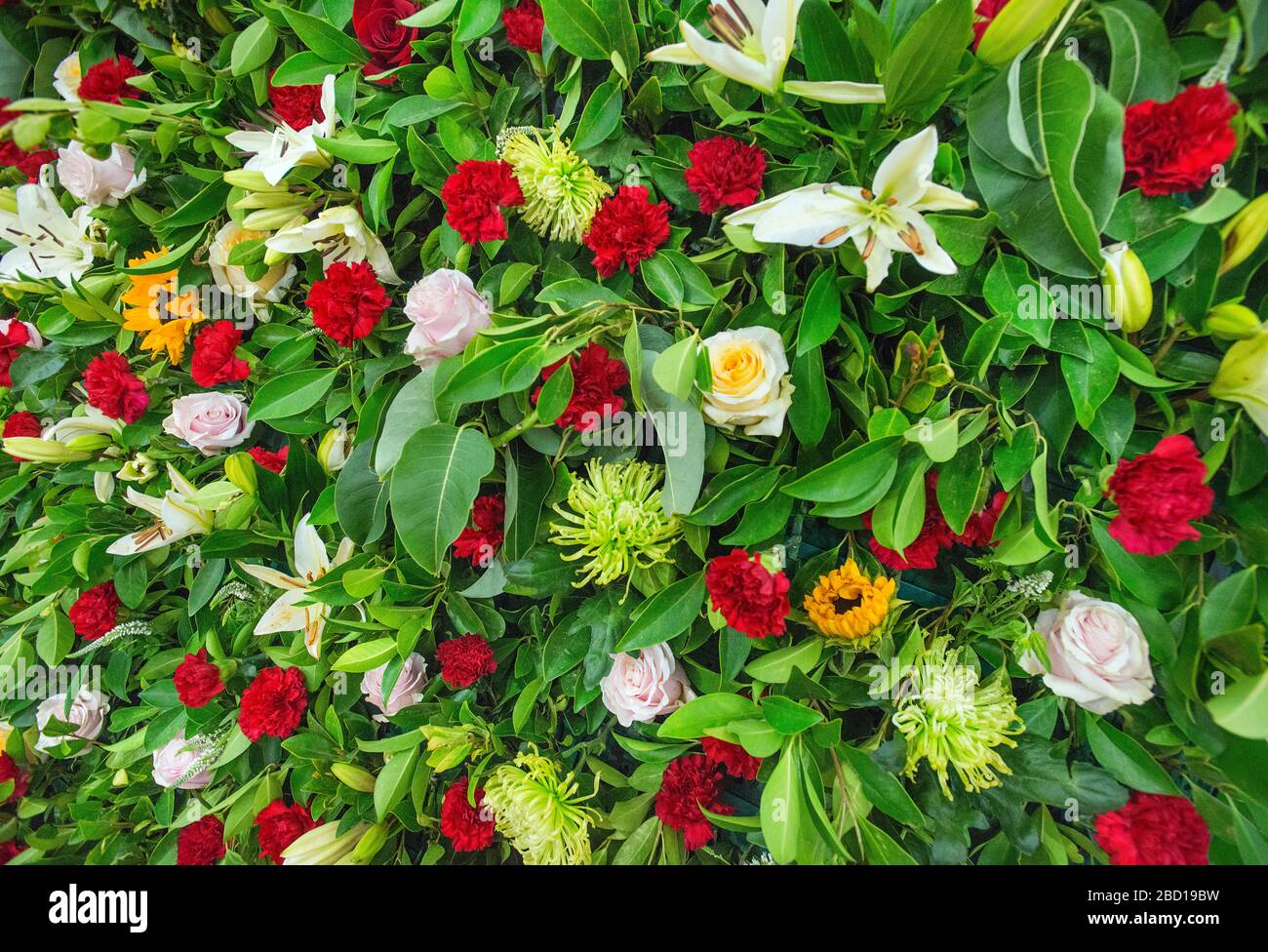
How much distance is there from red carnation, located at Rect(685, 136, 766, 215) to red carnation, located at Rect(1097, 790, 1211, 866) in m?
0.68

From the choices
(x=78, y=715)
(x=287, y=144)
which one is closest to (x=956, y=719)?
(x=287, y=144)

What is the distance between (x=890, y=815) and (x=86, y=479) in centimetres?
116

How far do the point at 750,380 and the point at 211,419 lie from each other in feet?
2.35

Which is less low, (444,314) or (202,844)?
(444,314)

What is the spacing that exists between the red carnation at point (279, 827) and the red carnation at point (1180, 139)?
3.77ft

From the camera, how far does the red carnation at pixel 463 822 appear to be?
2.74 ft

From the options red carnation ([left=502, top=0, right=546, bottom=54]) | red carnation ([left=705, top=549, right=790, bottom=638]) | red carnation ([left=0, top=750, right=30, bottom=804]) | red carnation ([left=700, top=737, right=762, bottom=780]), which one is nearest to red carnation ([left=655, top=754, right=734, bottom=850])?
red carnation ([left=700, top=737, right=762, bottom=780])

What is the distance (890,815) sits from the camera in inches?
27.1

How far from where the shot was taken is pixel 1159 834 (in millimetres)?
632

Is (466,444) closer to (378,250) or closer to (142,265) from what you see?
(378,250)

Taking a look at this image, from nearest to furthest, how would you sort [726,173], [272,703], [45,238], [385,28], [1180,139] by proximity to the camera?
[1180,139] < [726,173] < [385,28] < [272,703] < [45,238]

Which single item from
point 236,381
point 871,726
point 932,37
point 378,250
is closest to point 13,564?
point 236,381

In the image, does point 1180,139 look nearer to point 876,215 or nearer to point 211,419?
point 876,215

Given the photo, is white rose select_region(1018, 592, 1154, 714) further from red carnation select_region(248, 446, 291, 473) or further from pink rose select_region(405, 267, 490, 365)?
red carnation select_region(248, 446, 291, 473)
